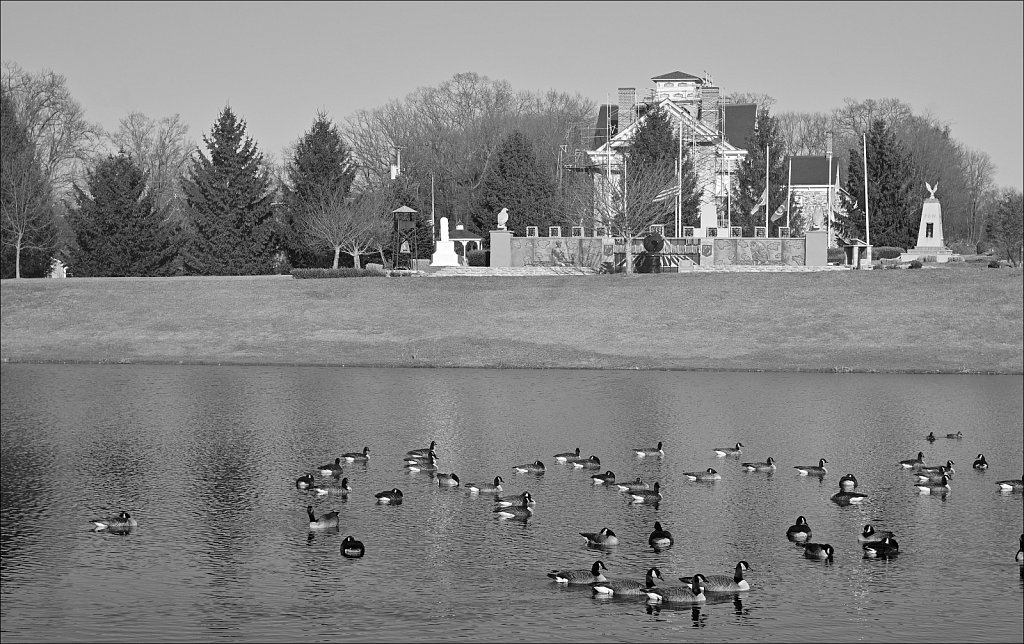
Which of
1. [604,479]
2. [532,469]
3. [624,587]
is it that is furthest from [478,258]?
[624,587]

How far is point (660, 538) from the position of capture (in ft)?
66.6

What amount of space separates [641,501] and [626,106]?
85999 mm

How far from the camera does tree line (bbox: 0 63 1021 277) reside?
2972 inches

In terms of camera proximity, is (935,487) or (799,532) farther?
(935,487)

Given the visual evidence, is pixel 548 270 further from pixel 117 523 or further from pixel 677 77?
pixel 117 523

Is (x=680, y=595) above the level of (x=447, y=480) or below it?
below

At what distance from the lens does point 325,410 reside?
35500 mm

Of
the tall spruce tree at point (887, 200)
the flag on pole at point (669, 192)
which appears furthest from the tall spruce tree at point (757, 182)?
the flag on pole at point (669, 192)

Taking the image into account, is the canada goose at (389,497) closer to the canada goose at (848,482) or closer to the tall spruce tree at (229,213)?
the canada goose at (848,482)

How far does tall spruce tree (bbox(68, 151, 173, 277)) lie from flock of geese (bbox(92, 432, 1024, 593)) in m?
51.7

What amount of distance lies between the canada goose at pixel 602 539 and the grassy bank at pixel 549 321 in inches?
1102

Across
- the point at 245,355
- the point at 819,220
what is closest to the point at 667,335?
the point at 245,355

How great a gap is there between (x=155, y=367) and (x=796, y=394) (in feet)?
86.8

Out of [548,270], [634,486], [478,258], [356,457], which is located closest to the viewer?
[634,486]
